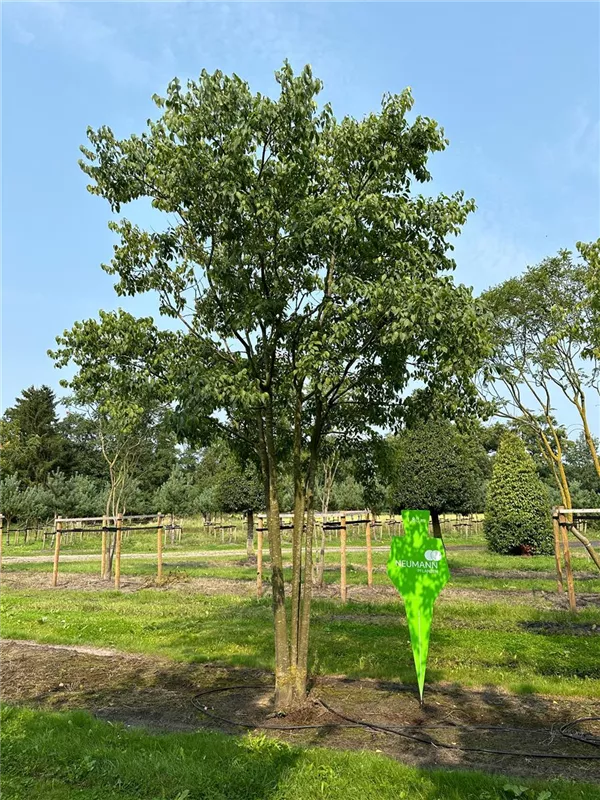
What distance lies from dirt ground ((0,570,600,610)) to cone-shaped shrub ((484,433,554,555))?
439 inches

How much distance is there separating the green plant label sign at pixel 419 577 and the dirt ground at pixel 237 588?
763cm

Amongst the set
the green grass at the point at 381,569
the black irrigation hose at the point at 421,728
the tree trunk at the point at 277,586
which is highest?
the tree trunk at the point at 277,586

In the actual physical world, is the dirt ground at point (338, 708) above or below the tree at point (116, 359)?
below

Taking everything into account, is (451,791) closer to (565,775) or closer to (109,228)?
(565,775)

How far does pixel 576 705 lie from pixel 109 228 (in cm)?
716

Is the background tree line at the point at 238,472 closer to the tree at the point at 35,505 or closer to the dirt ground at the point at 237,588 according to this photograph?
the tree at the point at 35,505

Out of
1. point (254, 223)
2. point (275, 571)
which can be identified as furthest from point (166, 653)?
point (254, 223)

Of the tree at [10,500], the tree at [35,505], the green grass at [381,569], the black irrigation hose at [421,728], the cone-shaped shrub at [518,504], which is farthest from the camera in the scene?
the tree at [35,505]

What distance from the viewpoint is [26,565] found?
2448 centimetres

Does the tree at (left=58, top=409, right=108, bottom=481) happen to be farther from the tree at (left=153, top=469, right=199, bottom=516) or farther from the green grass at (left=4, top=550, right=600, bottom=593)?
the green grass at (left=4, top=550, right=600, bottom=593)

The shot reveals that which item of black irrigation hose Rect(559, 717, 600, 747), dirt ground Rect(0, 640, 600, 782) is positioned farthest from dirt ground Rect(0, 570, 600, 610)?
black irrigation hose Rect(559, 717, 600, 747)

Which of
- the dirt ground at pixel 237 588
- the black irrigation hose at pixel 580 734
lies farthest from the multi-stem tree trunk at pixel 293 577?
the dirt ground at pixel 237 588

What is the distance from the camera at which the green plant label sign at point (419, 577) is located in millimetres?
6156

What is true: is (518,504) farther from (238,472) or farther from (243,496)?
(238,472)
